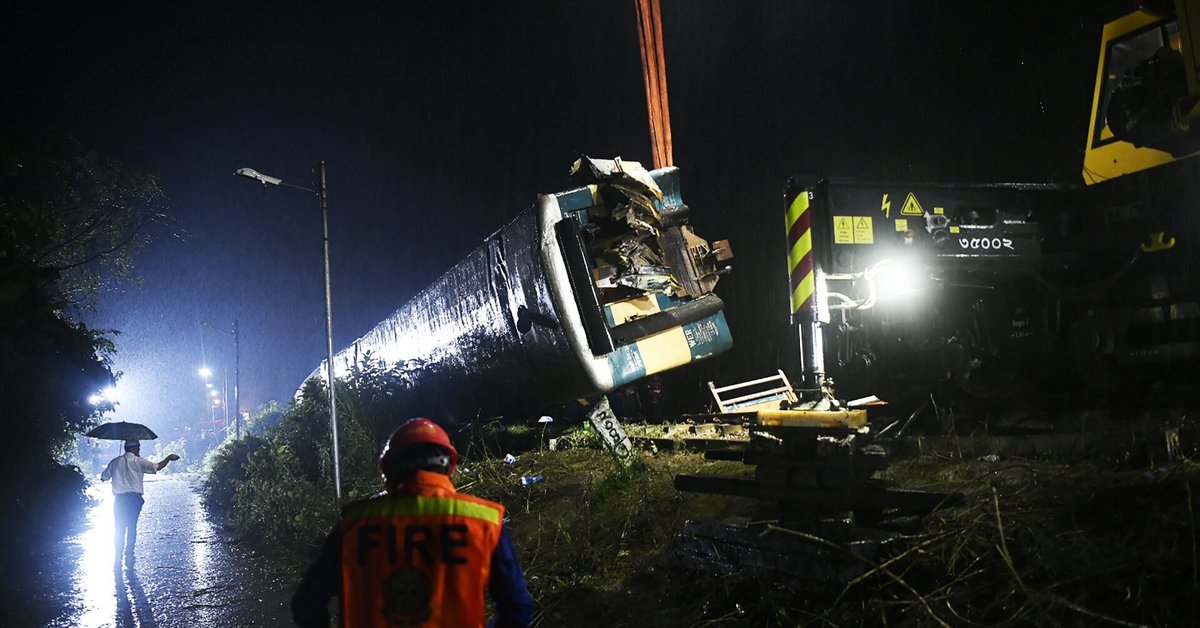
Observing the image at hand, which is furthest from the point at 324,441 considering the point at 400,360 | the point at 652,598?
the point at 652,598

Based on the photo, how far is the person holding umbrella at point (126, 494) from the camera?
25.5 ft

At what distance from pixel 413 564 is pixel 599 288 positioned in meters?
4.38

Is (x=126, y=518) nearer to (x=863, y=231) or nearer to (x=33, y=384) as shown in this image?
(x=33, y=384)

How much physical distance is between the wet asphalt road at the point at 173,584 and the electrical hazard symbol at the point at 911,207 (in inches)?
214

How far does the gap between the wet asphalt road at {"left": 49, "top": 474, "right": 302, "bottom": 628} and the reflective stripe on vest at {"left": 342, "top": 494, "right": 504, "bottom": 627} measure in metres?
4.15

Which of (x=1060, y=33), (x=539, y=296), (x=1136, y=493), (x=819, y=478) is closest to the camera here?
(x=1136, y=493)

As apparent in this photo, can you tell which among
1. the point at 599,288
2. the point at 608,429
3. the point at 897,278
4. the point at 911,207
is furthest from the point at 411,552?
the point at 608,429

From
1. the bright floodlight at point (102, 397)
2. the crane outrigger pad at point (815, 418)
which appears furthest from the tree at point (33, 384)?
the crane outrigger pad at point (815, 418)

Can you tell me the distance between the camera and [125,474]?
7.80 m

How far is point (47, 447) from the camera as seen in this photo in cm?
949

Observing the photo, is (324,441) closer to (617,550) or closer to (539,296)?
(539,296)

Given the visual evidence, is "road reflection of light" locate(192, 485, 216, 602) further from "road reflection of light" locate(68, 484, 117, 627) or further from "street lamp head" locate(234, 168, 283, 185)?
"street lamp head" locate(234, 168, 283, 185)

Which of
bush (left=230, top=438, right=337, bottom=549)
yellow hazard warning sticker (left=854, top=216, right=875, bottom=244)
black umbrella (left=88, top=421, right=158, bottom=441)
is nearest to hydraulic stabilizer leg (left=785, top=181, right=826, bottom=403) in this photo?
yellow hazard warning sticker (left=854, top=216, right=875, bottom=244)

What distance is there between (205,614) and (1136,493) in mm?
6490
